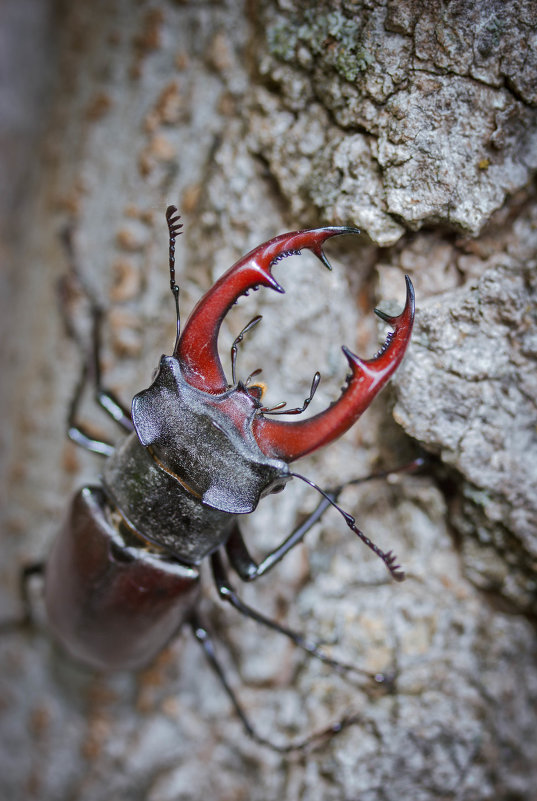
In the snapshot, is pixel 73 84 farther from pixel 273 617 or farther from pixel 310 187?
pixel 273 617

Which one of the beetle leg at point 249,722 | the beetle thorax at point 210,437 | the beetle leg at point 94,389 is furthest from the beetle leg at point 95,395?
the beetle leg at point 249,722

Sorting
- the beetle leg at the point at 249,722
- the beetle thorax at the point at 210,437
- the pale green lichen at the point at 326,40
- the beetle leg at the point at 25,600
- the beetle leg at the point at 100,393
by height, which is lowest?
the beetle leg at the point at 25,600

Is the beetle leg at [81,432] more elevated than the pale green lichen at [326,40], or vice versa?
the pale green lichen at [326,40]

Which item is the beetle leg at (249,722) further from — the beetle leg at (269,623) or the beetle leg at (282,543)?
the beetle leg at (282,543)

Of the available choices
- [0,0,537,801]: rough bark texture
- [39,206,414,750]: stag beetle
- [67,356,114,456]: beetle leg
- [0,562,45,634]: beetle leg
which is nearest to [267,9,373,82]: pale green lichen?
[0,0,537,801]: rough bark texture

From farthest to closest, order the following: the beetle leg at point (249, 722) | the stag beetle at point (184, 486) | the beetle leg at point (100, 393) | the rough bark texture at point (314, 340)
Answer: the beetle leg at point (100, 393) → the beetle leg at point (249, 722) → the rough bark texture at point (314, 340) → the stag beetle at point (184, 486)

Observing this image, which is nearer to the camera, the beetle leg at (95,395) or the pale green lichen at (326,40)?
the pale green lichen at (326,40)

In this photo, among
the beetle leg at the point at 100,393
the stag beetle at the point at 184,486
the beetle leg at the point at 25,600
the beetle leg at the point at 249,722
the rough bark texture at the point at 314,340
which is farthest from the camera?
the beetle leg at the point at 25,600
